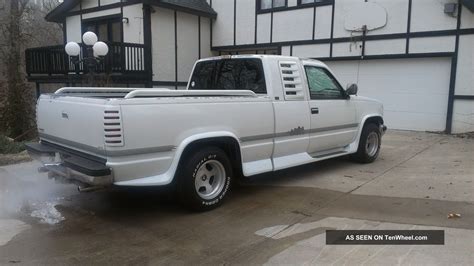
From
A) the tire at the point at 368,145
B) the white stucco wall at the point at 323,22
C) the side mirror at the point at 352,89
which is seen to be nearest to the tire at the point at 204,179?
the side mirror at the point at 352,89

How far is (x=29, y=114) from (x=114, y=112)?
1086 centimetres

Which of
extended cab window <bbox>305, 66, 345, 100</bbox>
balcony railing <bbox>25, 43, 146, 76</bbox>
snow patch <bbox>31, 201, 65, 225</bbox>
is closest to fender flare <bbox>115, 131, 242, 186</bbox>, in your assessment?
snow patch <bbox>31, 201, 65, 225</bbox>

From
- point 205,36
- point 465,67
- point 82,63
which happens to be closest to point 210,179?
point 465,67

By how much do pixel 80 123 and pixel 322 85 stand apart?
381cm

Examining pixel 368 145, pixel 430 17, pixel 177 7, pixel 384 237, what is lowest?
pixel 384 237

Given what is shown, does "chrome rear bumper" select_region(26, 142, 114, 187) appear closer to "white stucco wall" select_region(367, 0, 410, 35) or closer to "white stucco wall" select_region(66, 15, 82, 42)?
"white stucco wall" select_region(367, 0, 410, 35)

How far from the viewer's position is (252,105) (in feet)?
17.4

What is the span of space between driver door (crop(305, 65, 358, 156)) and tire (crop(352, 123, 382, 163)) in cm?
39

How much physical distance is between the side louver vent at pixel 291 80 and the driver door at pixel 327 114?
0.29 metres

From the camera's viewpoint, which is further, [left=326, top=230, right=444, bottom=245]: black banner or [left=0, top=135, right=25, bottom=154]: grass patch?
[left=0, top=135, right=25, bottom=154]: grass patch

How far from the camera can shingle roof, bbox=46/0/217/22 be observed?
1502cm

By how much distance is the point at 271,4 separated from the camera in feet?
51.2

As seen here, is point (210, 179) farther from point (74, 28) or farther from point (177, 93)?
point (74, 28)

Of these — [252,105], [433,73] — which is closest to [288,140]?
[252,105]
